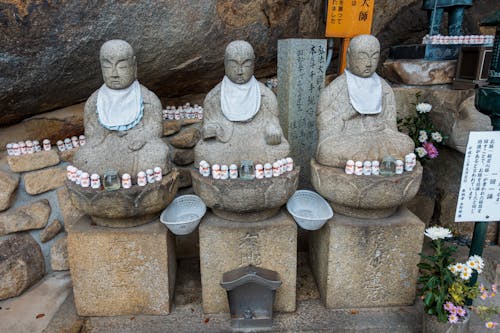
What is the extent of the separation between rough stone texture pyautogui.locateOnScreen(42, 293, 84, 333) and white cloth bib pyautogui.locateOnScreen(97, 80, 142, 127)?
1.48m

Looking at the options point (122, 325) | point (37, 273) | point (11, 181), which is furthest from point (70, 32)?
point (122, 325)

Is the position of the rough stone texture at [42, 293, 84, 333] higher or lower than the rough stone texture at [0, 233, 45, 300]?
lower

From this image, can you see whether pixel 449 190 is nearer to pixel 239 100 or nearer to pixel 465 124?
pixel 465 124

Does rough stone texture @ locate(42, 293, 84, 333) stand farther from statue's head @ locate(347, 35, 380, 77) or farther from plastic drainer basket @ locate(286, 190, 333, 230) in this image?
statue's head @ locate(347, 35, 380, 77)

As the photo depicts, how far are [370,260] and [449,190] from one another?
1.69 m

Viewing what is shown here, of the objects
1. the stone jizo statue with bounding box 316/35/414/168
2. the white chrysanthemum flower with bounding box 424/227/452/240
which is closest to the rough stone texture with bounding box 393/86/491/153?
the stone jizo statue with bounding box 316/35/414/168

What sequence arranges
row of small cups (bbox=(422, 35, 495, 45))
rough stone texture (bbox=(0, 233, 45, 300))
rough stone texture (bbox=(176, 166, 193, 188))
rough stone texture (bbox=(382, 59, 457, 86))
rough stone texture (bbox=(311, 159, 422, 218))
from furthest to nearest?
rough stone texture (bbox=(382, 59, 457, 86)) → row of small cups (bbox=(422, 35, 495, 45)) → rough stone texture (bbox=(176, 166, 193, 188)) → rough stone texture (bbox=(0, 233, 45, 300)) → rough stone texture (bbox=(311, 159, 422, 218))

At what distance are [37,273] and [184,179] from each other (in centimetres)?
157

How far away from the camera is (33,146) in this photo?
3156 millimetres

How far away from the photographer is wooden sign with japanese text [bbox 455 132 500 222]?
7.30 feet

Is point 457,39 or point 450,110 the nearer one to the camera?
point 450,110

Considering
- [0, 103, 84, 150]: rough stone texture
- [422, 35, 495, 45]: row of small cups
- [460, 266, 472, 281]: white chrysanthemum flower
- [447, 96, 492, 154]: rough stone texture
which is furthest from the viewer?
[422, 35, 495, 45]: row of small cups

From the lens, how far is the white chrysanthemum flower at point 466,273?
2215 millimetres

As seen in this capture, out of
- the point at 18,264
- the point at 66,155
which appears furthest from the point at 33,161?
the point at 18,264
